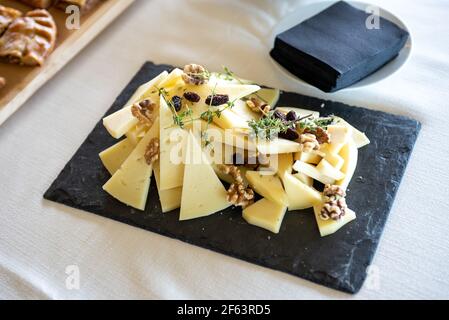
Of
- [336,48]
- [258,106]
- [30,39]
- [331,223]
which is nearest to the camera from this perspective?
[331,223]

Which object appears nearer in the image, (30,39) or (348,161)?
(348,161)

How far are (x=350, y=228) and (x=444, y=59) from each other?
2.66 ft

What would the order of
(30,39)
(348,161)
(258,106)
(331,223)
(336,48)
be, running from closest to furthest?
(331,223)
(348,161)
(258,106)
(336,48)
(30,39)

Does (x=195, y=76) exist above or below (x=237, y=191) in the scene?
above

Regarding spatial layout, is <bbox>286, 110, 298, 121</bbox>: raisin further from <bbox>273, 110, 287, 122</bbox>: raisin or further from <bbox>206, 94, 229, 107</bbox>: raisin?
<bbox>206, 94, 229, 107</bbox>: raisin

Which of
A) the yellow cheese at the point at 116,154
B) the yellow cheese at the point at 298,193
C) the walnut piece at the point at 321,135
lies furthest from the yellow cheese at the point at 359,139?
the yellow cheese at the point at 116,154

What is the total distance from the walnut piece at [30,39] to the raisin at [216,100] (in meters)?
0.67

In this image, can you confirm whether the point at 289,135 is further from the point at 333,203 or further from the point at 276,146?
the point at 333,203

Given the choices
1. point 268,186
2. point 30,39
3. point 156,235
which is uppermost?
point 30,39

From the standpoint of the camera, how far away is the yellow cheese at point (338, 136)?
4.78 feet

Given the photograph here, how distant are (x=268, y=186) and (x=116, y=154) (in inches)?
18.0

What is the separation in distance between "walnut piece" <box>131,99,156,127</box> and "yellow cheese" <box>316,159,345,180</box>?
474 millimetres

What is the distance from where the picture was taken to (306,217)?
4.62 ft

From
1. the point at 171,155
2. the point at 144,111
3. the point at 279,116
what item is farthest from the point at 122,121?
the point at 279,116
